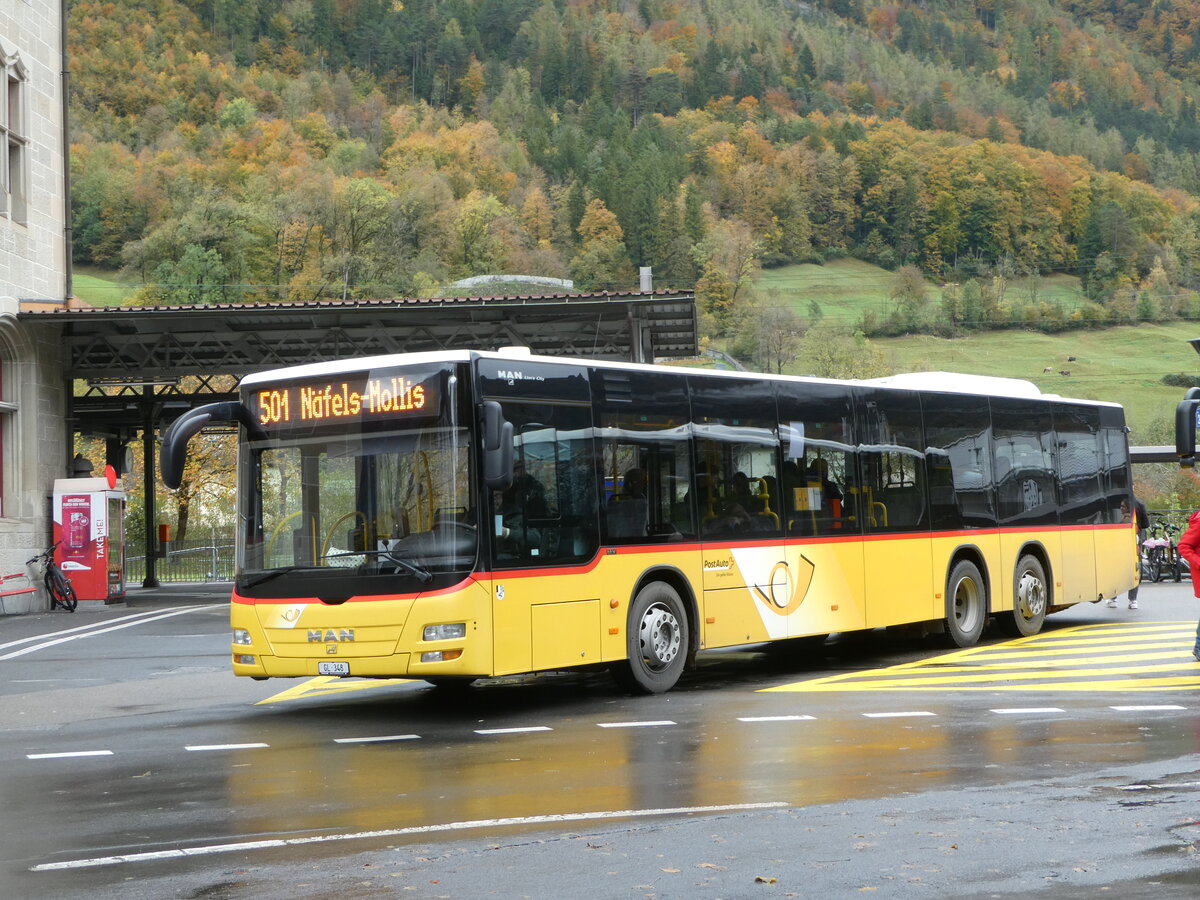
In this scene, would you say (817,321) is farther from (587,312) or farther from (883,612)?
(883,612)

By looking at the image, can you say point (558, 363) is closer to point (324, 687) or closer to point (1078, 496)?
point (324, 687)

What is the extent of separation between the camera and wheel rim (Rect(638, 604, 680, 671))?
42.5 feet

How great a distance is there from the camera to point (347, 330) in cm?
3170

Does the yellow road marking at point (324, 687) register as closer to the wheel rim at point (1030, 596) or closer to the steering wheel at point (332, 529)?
the steering wheel at point (332, 529)

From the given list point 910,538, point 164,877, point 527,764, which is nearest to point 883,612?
point 910,538

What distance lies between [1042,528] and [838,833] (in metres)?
12.6

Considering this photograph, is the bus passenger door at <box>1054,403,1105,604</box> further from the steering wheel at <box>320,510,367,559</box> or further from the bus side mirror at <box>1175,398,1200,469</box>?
the steering wheel at <box>320,510,367,559</box>

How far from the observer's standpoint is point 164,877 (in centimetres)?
643

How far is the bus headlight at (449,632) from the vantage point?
1133 centimetres

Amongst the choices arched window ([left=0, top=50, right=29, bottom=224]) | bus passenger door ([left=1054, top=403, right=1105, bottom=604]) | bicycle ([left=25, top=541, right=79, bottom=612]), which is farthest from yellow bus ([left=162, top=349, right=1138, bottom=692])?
arched window ([left=0, top=50, right=29, bottom=224])

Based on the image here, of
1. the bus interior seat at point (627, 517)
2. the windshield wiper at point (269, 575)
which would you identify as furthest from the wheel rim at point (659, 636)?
the windshield wiper at point (269, 575)

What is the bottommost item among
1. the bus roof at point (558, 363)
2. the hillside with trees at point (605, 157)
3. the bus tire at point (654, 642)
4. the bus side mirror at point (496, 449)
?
the bus tire at point (654, 642)

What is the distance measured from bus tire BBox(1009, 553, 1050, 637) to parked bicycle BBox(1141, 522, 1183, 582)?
13.5m

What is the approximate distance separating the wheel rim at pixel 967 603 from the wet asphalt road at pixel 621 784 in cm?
162
